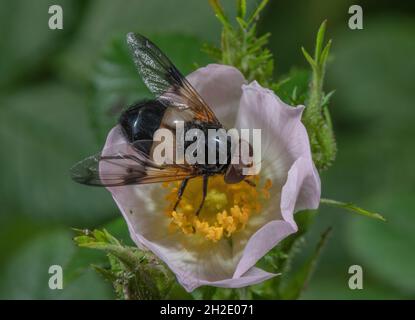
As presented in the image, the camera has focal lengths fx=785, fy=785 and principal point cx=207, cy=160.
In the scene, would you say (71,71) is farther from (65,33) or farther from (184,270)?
(184,270)

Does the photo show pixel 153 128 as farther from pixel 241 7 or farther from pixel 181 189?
pixel 241 7

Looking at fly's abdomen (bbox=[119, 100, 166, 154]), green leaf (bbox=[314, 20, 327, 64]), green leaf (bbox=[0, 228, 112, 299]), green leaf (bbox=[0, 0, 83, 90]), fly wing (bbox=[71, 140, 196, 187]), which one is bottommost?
green leaf (bbox=[0, 228, 112, 299])

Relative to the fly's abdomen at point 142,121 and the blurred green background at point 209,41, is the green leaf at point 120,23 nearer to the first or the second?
the blurred green background at point 209,41

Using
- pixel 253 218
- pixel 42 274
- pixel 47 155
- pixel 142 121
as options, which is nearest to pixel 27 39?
pixel 47 155

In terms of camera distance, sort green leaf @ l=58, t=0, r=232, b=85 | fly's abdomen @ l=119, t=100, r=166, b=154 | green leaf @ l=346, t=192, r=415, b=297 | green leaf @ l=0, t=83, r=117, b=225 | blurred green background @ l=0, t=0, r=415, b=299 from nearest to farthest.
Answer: fly's abdomen @ l=119, t=100, r=166, b=154 → green leaf @ l=346, t=192, r=415, b=297 → blurred green background @ l=0, t=0, r=415, b=299 → green leaf @ l=0, t=83, r=117, b=225 → green leaf @ l=58, t=0, r=232, b=85

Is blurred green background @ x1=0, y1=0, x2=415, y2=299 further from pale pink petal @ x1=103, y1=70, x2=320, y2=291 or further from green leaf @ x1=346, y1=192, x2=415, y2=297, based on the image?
pale pink petal @ x1=103, y1=70, x2=320, y2=291

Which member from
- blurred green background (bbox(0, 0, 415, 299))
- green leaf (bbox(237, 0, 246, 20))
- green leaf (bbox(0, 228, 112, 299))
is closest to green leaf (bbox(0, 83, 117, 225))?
blurred green background (bbox(0, 0, 415, 299))
